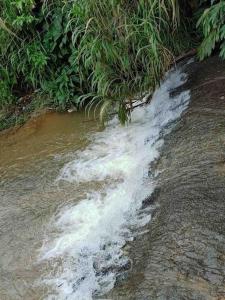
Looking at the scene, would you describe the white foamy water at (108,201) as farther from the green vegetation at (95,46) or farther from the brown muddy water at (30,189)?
the green vegetation at (95,46)

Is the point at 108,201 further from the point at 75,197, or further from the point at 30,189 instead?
the point at 30,189

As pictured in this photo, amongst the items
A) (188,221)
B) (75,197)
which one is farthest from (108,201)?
(188,221)

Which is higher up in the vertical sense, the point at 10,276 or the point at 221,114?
the point at 221,114

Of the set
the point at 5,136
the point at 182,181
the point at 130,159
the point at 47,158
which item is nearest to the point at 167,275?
the point at 182,181

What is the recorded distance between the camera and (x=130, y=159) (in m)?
4.28

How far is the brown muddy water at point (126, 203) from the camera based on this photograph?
263 cm

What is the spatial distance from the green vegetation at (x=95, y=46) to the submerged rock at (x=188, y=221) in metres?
0.74

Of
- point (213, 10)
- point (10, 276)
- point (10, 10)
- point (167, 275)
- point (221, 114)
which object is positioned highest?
point (10, 10)

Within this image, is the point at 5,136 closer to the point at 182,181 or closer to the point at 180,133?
the point at 180,133

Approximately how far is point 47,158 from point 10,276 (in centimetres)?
165

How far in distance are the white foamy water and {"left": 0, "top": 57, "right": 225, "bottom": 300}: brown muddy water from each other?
0.01 meters

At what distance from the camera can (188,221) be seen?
2.80 meters

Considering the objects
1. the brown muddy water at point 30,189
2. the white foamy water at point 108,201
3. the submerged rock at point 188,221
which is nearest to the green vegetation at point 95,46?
the white foamy water at point 108,201

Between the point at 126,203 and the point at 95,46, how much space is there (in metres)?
1.56
